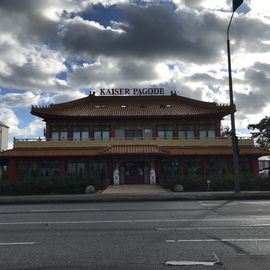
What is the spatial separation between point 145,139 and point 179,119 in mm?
5370

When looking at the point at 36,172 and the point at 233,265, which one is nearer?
the point at 233,265

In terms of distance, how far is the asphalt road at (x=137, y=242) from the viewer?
21.9 feet

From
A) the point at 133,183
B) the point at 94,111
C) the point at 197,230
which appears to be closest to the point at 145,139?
the point at 133,183

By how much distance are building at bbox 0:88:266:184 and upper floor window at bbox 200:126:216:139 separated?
2.3 inches

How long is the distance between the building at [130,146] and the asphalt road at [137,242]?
26.2 m

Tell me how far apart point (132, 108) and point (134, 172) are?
9.12 m

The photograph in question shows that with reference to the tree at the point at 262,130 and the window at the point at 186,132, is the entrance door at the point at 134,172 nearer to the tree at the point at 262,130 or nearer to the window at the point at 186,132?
the window at the point at 186,132

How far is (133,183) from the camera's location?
4081 cm

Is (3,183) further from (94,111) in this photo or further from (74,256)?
(74,256)

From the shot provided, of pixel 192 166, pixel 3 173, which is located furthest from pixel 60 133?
pixel 192 166

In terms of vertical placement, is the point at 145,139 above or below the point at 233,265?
above

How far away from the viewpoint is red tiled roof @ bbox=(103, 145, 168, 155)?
38.0 meters

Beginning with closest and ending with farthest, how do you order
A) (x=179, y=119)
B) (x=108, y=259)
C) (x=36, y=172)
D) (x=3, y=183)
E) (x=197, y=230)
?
(x=108, y=259)
(x=197, y=230)
(x=3, y=183)
(x=36, y=172)
(x=179, y=119)

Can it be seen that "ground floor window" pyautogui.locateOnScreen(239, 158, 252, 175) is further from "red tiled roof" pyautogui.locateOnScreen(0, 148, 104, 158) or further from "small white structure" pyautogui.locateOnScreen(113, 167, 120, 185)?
"red tiled roof" pyautogui.locateOnScreen(0, 148, 104, 158)
